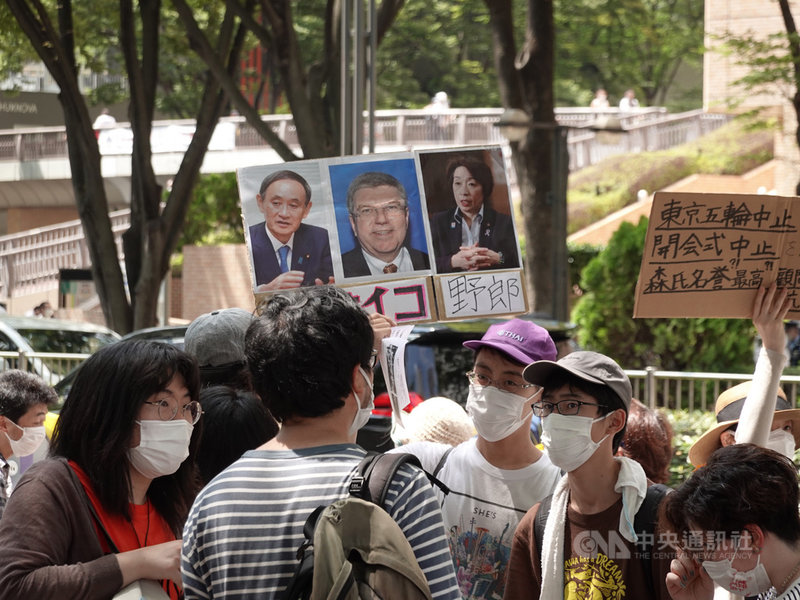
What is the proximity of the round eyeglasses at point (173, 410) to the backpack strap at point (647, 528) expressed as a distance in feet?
4.15

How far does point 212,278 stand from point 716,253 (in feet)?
82.7

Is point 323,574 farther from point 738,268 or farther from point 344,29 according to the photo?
point 344,29

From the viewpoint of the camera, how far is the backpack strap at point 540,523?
10.3ft

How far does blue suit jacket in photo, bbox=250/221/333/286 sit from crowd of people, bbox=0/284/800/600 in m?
0.66

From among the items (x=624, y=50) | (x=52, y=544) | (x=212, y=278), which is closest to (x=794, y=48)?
(x=52, y=544)

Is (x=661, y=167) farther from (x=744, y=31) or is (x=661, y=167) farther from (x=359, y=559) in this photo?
(x=359, y=559)

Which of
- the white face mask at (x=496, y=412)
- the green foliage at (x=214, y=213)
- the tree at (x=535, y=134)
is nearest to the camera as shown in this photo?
the white face mask at (x=496, y=412)

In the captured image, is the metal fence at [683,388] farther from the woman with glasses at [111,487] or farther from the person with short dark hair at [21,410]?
the woman with glasses at [111,487]

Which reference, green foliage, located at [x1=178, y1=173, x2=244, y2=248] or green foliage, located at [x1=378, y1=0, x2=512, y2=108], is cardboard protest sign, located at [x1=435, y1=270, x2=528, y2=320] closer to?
green foliage, located at [x1=178, y1=173, x2=244, y2=248]

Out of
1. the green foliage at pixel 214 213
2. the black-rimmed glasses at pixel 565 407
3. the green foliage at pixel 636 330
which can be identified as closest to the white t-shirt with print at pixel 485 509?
the black-rimmed glasses at pixel 565 407

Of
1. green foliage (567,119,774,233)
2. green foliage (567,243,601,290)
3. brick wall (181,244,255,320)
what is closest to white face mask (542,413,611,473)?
green foliage (567,243,601,290)

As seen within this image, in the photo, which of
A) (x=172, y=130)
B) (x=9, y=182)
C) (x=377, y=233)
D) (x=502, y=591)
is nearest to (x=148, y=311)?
(x=377, y=233)

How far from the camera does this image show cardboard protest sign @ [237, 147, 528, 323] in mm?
4570

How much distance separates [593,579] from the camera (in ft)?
9.91
